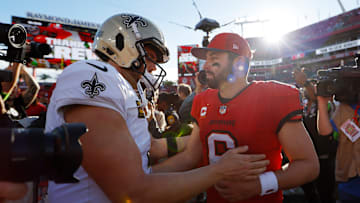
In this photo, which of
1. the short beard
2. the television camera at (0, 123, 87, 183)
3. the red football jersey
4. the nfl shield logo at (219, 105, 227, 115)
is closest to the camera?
the television camera at (0, 123, 87, 183)

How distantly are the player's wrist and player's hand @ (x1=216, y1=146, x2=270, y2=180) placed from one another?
13cm

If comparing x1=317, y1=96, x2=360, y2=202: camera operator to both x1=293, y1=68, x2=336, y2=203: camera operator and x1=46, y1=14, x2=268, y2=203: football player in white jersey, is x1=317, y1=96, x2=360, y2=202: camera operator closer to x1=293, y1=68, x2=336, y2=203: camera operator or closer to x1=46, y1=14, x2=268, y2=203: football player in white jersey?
x1=293, y1=68, x2=336, y2=203: camera operator

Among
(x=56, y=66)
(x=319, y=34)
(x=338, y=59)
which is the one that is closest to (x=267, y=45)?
(x=319, y=34)

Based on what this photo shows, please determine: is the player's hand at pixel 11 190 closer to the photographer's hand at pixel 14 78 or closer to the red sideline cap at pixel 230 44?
the red sideline cap at pixel 230 44

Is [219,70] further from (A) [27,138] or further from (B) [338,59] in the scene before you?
(B) [338,59]

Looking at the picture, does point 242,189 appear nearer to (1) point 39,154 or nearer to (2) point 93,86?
(2) point 93,86

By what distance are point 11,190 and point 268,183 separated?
1.55 metres

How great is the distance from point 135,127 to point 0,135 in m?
0.81

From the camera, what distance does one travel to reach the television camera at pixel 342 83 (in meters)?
2.28

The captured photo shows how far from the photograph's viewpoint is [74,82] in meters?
1.17

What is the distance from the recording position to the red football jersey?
175 centimetres

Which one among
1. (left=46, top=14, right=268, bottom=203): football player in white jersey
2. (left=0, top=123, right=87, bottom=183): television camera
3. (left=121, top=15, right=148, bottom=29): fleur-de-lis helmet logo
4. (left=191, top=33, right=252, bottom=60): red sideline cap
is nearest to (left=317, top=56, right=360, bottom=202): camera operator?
(left=191, top=33, right=252, bottom=60): red sideline cap

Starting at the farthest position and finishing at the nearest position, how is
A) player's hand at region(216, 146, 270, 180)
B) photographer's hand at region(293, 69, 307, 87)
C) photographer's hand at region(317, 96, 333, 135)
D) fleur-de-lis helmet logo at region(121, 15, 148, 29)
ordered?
photographer's hand at region(293, 69, 307, 87) < photographer's hand at region(317, 96, 333, 135) < fleur-de-lis helmet logo at region(121, 15, 148, 29) < player's hand at region(216, 146, 270, 180)

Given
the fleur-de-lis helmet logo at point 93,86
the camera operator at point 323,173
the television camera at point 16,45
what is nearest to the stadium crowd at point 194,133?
the fleur-de-lis helmet logo at point 93,86
